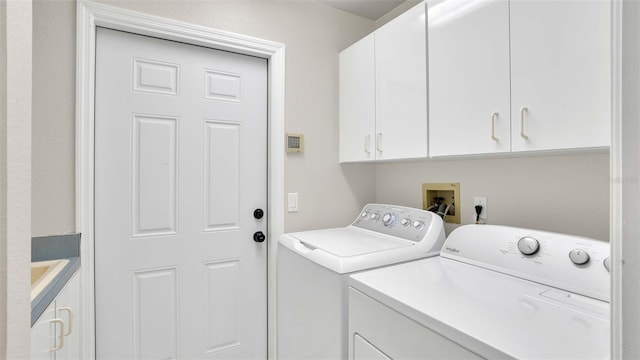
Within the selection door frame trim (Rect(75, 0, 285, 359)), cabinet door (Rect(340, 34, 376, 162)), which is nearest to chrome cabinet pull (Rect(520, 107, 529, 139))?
cabinet door (Rect(340, 34, 376, 162))

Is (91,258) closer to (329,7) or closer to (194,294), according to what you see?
(194,294)

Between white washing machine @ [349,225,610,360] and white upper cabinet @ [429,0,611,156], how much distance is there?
39 centimetres

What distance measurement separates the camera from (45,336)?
36.4 inches

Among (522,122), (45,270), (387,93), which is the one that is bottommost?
(45,270)

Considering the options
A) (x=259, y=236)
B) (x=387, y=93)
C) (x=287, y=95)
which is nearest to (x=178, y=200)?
(x=259, y=236)

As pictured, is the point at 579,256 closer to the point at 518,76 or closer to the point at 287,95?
the point at 518,76

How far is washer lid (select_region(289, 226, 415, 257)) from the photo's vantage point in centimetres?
142

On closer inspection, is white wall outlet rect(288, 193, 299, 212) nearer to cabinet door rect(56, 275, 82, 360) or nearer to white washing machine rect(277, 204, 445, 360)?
white washing machine rect(277, 204, 445, 360)

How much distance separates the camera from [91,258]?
147 cm

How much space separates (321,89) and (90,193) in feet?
4.68

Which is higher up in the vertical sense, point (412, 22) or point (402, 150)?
point (412, 22)

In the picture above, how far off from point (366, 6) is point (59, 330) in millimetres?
2343

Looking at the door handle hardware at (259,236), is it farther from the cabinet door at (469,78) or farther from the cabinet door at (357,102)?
the cabinet door at (469,78)

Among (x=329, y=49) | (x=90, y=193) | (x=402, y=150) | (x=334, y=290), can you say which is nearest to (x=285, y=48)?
(x=329, y=49)
